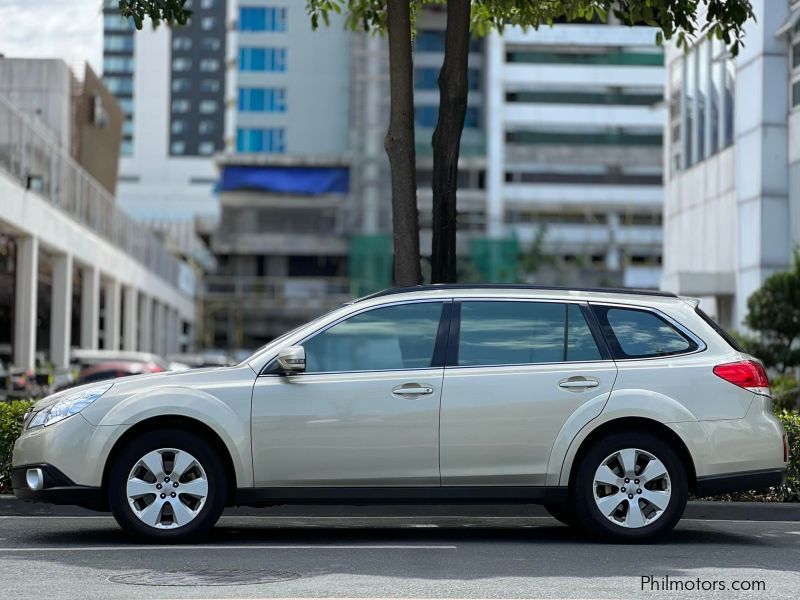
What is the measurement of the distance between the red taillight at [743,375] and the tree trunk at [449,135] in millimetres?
4507

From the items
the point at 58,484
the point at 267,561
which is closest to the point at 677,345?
the point at 267,561

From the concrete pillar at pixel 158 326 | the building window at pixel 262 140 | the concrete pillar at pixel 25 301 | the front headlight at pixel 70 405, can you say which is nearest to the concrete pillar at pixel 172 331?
the concrete pillar at pixel 158 326

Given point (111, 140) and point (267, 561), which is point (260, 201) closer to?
point (111, 140)

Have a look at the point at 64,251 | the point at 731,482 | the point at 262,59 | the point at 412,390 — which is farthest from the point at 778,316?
the point at 262,59

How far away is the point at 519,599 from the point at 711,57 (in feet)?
101

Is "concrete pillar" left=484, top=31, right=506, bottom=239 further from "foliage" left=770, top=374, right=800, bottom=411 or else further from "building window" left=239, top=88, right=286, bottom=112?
"foliage" left=770, top=374, right=800, bottom=411

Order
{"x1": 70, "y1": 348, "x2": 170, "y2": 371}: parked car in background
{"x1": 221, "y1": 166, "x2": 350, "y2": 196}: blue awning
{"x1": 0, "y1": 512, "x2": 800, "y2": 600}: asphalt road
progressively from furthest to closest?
1. {"x1": 221, "y1": 166, "x2": 350, "y2": 196}: blue awning
2. {"x1": 70, "y1": 348, "x2": 170, "y2": 371}: parked car in background
3. {"x1": 0, "y1": 512, "x2": 800, "y2": 600}: asphalt road

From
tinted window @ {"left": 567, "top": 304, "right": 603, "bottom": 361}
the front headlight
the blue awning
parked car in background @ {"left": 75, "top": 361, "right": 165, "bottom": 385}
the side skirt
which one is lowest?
parked car in background @ {"left": 75, "top": 361, "right": 165, "bottom": 385}

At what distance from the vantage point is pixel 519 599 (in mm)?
7191

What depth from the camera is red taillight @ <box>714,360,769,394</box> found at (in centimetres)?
976

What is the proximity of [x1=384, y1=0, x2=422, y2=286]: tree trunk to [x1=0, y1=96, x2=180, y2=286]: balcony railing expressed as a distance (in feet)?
60.6

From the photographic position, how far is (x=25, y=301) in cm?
3488

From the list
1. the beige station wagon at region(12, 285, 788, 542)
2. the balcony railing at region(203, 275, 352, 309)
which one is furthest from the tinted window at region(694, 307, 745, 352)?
the balcony railing at region(203, 275, 352, 309)

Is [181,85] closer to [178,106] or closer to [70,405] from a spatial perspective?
[178,106]
